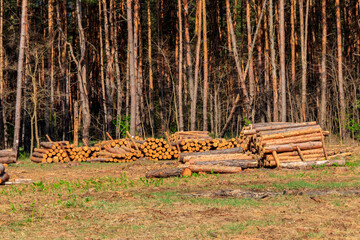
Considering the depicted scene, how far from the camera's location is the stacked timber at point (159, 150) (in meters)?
18.2

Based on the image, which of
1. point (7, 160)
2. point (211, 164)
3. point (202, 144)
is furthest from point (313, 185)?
point (7, 160)

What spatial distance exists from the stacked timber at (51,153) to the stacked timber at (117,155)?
134 centimetres

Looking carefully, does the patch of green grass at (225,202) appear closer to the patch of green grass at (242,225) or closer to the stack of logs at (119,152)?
the patch of green grass at (242,225)

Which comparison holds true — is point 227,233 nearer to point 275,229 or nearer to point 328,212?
point 275,229

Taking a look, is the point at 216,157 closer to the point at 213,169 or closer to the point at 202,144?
the point at 213,169

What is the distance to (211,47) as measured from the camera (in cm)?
3550

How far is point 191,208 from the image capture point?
773 cm

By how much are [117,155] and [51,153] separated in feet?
10.7

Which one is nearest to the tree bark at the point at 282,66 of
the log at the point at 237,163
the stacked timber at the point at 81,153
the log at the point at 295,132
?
the log at the point at 295,132

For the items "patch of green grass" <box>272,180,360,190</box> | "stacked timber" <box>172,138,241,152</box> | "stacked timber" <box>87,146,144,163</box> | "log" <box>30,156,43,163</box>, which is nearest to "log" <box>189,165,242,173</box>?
"patch of green grass" <box>272,180,360,190</box>

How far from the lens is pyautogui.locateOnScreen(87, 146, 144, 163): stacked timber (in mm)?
18469

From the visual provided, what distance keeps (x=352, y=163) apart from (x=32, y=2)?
91.4ft

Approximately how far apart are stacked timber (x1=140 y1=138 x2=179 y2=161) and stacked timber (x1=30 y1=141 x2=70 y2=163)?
3894mm

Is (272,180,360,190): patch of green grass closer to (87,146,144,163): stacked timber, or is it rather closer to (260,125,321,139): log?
(260,125,321,139): log
